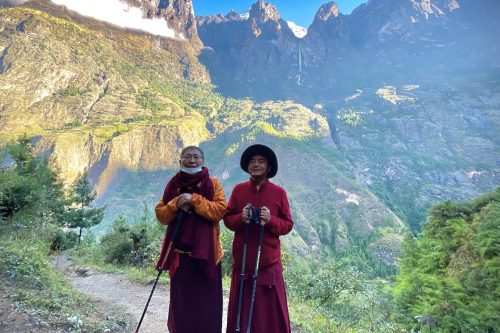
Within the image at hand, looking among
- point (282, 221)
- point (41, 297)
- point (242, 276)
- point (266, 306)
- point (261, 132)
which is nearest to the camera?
point (242, 276)

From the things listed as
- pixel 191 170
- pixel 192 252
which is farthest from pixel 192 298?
pixel 191 170

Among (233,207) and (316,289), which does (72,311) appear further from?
(316,289)

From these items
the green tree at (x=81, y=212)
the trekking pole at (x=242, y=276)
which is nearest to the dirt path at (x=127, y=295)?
the trekking pole at (x=242, y=276)

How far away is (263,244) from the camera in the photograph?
12.3ft

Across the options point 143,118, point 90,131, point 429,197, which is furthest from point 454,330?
point 143,118

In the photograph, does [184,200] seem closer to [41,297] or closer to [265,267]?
[265,267]

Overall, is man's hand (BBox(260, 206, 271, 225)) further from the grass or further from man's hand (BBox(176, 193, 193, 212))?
the grass

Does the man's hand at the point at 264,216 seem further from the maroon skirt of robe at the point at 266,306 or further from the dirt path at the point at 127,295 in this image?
the dirt path at the point at 127,295

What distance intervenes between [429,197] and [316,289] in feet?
436

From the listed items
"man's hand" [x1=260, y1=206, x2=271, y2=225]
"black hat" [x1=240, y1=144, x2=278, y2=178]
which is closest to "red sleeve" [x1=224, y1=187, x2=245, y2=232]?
"man's hand" [x1=260, y1=206, x2=271, y2=225]

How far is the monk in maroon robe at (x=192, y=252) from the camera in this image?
3.73 meters

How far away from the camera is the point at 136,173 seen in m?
132

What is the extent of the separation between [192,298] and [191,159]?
60.7 inches

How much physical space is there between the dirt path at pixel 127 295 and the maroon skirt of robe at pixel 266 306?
3.05 meters
